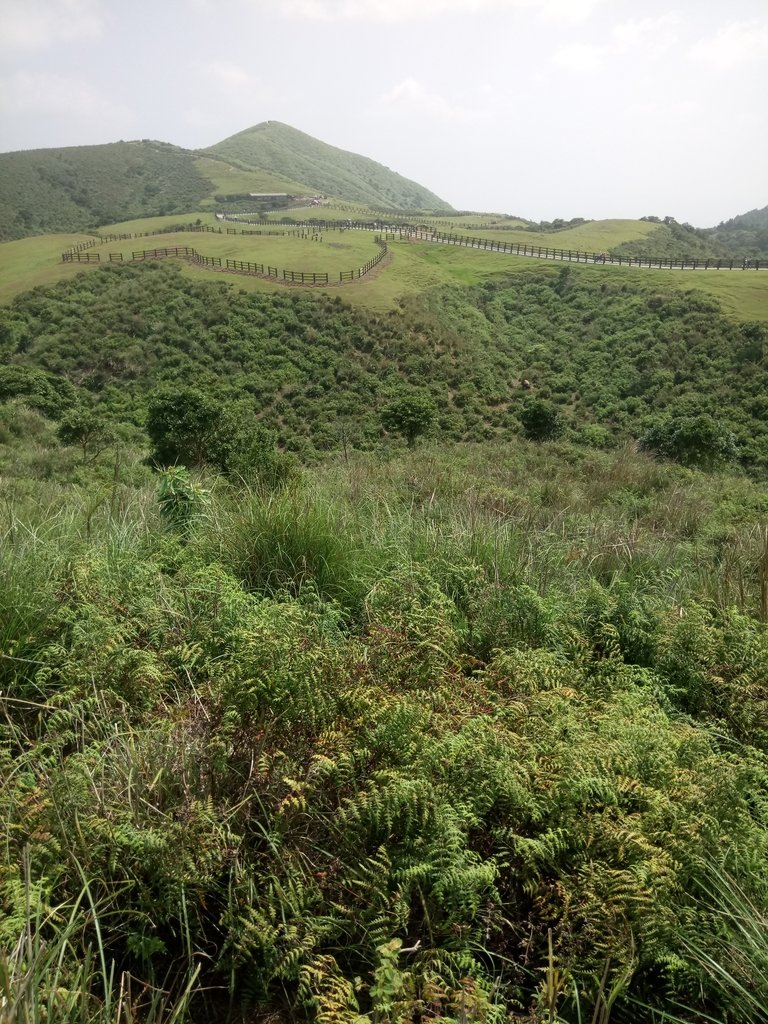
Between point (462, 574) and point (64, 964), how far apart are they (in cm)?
277

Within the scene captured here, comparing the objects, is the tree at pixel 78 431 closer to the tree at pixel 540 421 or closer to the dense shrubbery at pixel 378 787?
the tree at pixel 540 421

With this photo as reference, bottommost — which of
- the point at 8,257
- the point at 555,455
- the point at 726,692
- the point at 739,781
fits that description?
the point at 555,455

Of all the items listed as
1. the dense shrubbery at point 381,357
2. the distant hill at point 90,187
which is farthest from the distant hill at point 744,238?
the distant hill at point 90,187

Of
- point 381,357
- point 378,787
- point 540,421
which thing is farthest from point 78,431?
point 378,787

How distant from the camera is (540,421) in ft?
118

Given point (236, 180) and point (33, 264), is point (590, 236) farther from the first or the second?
point (236, 180)

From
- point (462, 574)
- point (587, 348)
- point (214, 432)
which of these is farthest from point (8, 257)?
point (462, 574)

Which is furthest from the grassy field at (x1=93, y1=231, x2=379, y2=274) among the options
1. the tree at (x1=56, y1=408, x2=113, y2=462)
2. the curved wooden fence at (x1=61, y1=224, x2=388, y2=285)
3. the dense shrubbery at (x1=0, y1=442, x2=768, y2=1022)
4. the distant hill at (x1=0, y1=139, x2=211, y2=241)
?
the distant hill at (x1=0, y1=139, x2=211, y2=241)

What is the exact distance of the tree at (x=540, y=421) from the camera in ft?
117

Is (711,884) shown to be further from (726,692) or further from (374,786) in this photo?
(726,692)

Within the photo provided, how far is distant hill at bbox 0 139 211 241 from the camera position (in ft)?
392

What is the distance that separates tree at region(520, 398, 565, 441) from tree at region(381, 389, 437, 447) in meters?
6.33

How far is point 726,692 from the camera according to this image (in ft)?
10.7

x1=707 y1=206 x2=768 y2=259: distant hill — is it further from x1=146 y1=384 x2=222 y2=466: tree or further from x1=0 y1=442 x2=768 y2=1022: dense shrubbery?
x1=0 y1=442 x2=768 y2=1022: dense shrubbery
